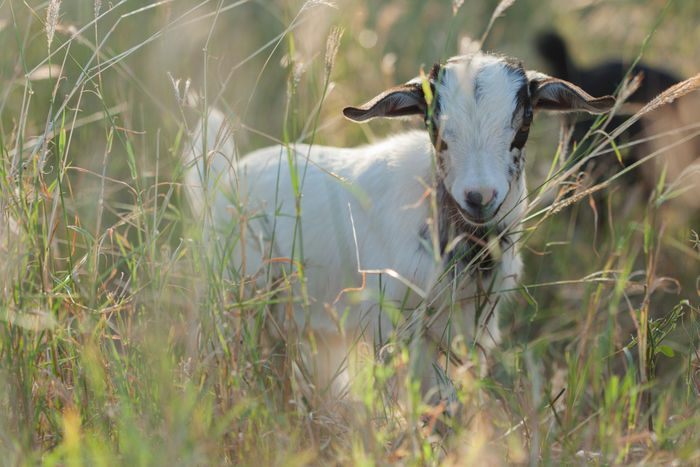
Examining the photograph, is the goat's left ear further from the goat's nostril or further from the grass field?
the goat's nostril

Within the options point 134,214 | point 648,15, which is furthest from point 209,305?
point 648,15

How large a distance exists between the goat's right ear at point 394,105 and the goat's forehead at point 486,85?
131 mm

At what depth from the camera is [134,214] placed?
2.11 metres

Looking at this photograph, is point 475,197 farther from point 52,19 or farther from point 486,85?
point 52,19

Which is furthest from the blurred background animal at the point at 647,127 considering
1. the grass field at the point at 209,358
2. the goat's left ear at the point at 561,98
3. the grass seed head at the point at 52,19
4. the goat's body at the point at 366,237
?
the grass seed head at the point at 52,19

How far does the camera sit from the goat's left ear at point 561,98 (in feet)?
7.51

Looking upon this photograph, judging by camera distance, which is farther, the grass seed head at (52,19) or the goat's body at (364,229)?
the goat's body at (364,229)

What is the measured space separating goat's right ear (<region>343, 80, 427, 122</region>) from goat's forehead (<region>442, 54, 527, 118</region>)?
0.43ft

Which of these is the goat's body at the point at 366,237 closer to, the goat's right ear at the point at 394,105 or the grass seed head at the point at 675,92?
the goat's right ear at the point at 394,105

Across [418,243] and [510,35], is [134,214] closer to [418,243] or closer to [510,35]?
[418,243]

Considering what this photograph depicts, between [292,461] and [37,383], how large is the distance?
1052 mm

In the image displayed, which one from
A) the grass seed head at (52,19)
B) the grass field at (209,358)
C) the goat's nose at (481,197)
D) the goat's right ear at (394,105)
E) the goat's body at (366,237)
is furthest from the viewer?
the goat's body at (366,237)

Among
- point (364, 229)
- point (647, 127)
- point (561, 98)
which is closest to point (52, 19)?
point (364, 229)

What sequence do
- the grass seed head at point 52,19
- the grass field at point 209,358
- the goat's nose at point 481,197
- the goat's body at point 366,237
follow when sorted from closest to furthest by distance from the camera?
the grass field at point 209,358 → the grass seed head at point 52,19 → the goat's nose at point 481,197 → the goat's body at point 366,237
